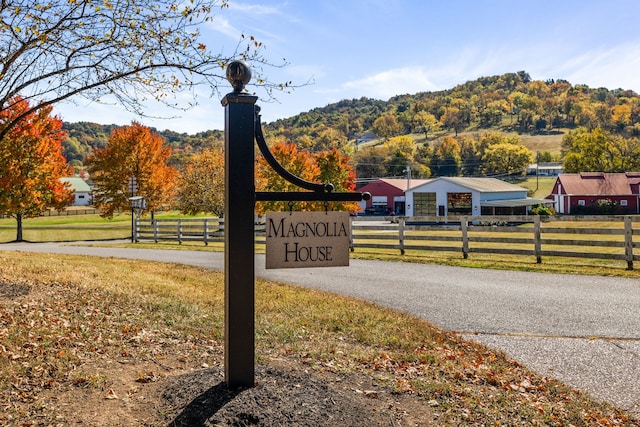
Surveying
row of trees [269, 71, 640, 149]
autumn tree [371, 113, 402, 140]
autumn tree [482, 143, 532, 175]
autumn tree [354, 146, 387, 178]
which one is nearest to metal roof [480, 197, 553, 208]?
autumn tree [354, 146, 387, 178]

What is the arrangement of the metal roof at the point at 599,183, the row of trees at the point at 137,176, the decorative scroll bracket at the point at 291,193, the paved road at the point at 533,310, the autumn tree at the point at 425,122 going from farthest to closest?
the autumn tree at the point at 425,122 < the metal roof at the point at 599,183 < the row of trees at the point at 137,176 < the paved road at the point at 533,310 < the decorative scroll bracket at the point at 291,193

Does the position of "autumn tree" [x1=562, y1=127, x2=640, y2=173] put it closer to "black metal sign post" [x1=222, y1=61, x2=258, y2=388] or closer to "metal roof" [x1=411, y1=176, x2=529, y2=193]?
"metal roof" [x1=411, y1=176, x2=529, y2=193]

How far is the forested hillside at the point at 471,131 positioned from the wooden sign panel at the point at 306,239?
144 ft

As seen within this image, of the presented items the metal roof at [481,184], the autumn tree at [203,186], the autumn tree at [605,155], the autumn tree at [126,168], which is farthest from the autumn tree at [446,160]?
the autumn tree at [126,168]

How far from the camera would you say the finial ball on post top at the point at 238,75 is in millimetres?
3523

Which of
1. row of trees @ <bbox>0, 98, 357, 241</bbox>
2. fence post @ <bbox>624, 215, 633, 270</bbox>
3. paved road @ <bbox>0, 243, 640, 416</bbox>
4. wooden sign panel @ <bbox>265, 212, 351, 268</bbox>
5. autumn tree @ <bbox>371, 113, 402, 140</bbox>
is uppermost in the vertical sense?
autumn tree @ <bbox>371, 113, 402, 140</bbox>

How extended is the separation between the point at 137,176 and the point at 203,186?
385 centimetres

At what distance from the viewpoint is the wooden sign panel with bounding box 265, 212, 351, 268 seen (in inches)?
144

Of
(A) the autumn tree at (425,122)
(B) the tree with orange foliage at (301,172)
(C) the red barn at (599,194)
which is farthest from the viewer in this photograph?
(A) the autumn tree at (425,122)

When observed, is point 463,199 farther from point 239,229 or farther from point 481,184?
point 239,229

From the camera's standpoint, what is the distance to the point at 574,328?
624cm

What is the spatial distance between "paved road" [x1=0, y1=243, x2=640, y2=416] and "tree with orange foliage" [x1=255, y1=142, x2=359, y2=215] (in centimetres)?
1536

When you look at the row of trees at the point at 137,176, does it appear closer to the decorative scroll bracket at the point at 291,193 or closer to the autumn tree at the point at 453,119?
the decorative scroll bracket at the point at 291,193

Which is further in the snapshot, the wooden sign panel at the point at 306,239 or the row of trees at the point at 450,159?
the row of trees at the point at 450,159
